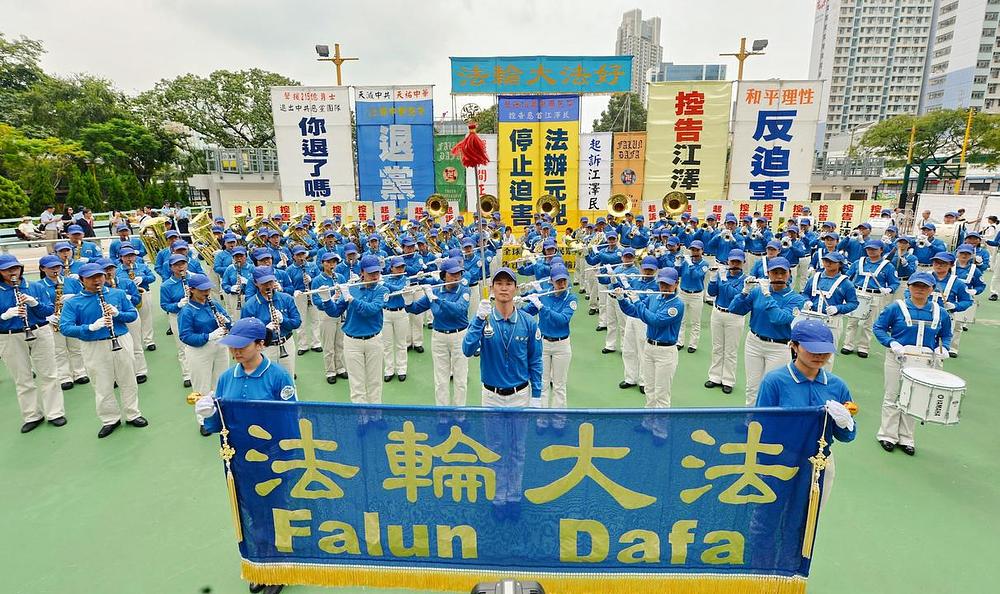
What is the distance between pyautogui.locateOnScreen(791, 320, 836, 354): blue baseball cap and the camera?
358 centimetres

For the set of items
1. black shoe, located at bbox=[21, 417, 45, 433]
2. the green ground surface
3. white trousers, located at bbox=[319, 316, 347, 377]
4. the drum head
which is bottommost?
the green ground surface

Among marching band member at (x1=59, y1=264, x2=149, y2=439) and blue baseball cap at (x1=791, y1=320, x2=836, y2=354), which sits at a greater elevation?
blue baseball cap at (x1=791, y1=320, x2=836, y2=354)

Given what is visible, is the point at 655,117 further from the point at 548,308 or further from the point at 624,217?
the point at 548,308

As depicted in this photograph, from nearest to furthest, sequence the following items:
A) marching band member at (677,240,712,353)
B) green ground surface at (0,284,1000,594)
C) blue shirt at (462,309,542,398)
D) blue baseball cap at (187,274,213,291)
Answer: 1. green ground surface at (0,284,1000,594)
2. blue shirt at (462,309,542,398)
3. blue baseball cap at (187,274,213,291)
4. marching band member at (677,240,712,353)

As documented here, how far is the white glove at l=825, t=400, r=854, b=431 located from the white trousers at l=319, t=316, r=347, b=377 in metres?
7.12

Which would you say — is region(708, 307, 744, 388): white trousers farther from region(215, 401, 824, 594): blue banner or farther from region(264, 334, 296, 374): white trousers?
region(264, 334, 296, 374): white trousers

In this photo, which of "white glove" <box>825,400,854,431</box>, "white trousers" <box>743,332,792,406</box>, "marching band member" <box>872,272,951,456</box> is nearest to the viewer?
"white glove" <box>825,400,854,431</box>

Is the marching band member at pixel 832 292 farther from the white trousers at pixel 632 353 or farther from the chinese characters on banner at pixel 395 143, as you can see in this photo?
the chinese characters on banner at pixel 395 143

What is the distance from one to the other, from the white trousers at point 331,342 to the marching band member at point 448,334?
232 cm

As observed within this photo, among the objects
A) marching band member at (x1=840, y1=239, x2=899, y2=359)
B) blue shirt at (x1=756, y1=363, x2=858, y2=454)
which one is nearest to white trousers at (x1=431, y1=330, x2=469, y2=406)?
blue shirt at (x1=756, y1=363, x2=858, y2=454)

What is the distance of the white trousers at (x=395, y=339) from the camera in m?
8.41

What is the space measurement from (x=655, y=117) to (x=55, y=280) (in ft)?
60.5

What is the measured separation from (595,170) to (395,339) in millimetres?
13190

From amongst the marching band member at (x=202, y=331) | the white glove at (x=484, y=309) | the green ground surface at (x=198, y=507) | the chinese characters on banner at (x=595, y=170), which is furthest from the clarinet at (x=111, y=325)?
the chinese characters on banner at (x=595, y=170)
